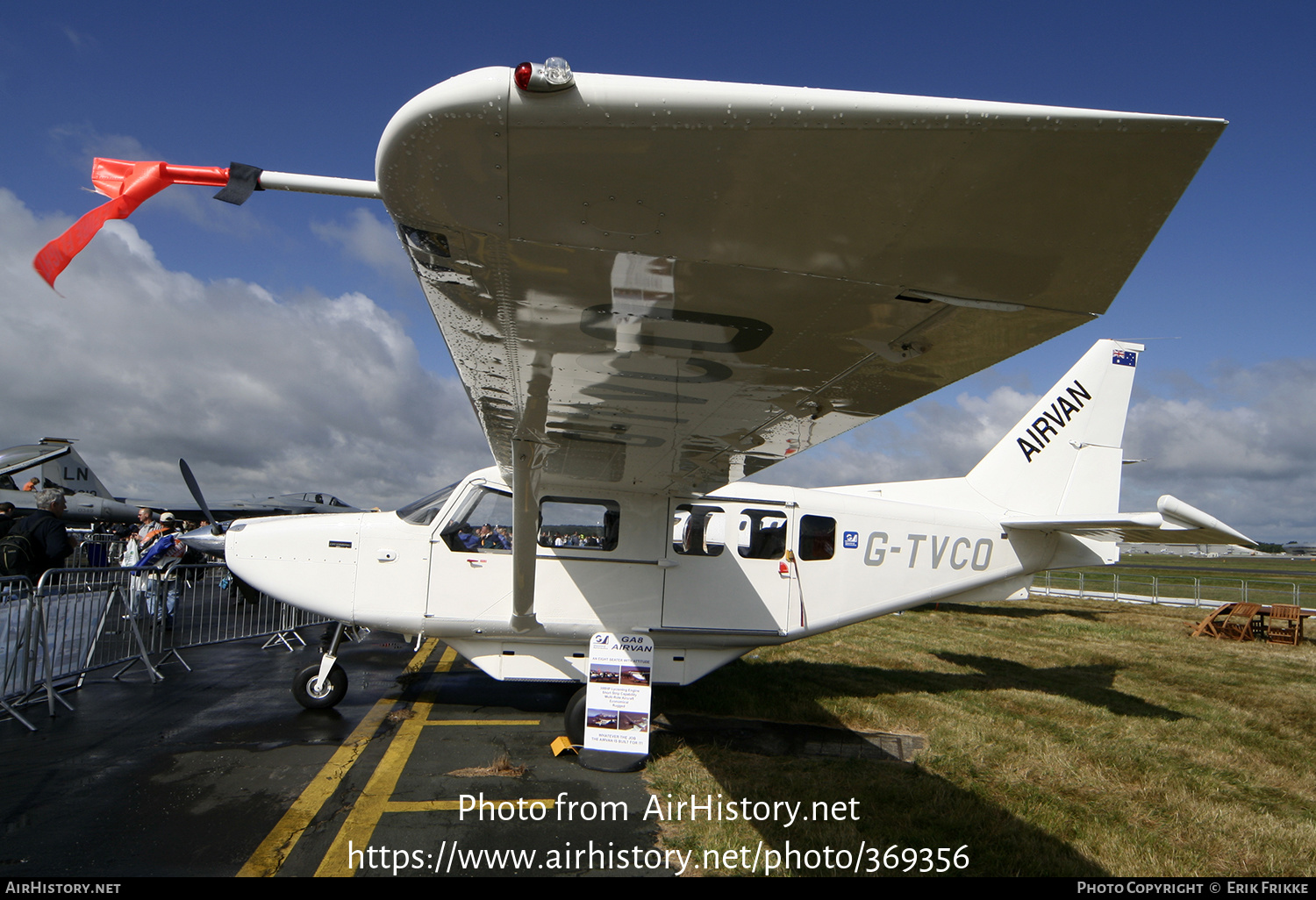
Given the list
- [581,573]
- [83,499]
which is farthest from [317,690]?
[83,499]

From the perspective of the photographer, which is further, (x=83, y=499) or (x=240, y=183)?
(x=83, y=499)

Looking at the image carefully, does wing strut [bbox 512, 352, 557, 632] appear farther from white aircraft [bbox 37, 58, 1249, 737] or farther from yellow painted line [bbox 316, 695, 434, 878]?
yellow painted line [bbox 316, 695, 434, 878]

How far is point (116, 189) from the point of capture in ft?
6.50

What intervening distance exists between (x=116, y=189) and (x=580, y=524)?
481 centimetres

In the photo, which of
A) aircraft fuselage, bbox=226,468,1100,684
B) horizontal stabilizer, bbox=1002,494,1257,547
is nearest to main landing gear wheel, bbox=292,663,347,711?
aircraft fuselage, bbox=226,468,1100,684

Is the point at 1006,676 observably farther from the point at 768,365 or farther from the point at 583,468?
the point at 768,365

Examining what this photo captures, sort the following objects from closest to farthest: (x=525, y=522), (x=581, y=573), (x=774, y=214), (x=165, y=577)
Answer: (x=774, y=214) < (x=525, y=522) < (x=581, y=573) < (x=165, y=577)

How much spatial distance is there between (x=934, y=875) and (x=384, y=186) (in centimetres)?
436

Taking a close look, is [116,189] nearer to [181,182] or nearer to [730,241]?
[181,182]

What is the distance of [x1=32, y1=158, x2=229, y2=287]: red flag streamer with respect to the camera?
1806 millimetres

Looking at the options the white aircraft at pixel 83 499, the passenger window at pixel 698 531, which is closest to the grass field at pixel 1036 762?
the passenger window at pixel 698 531

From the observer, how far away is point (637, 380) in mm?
2760

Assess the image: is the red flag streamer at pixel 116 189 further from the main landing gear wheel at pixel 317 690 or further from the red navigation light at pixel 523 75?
the main landing gear wheel at pixel 317 690

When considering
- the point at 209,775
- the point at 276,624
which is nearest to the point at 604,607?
the point at 209,775
